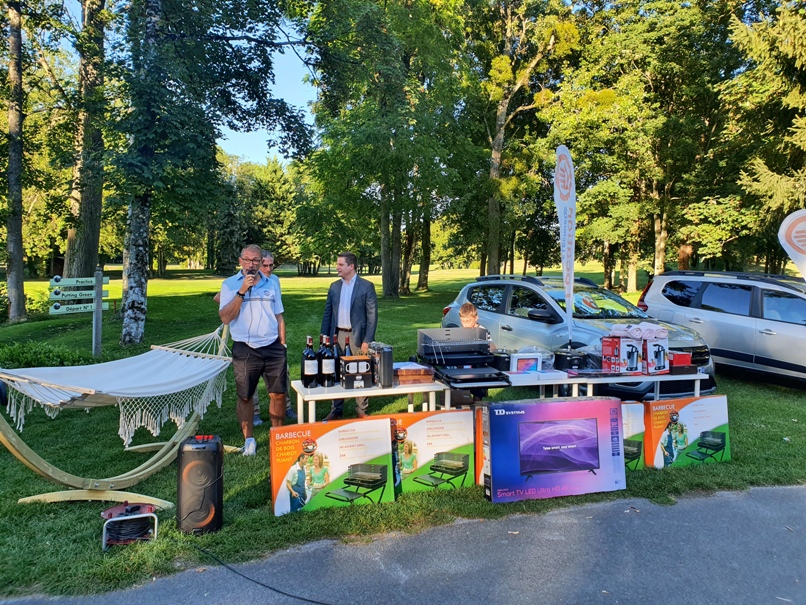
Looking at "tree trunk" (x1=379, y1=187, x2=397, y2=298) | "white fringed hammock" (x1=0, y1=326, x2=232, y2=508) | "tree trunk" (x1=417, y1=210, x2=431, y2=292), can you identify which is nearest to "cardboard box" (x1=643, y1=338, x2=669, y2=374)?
"white fringed hammock" (x1=0, y1=326, x2=232, y2=508)

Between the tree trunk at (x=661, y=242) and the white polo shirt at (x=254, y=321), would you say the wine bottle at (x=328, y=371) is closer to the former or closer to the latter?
the white polo shirt at (x=254, y=321)

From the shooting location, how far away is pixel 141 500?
12.3 feet

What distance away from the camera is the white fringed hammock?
3371mm

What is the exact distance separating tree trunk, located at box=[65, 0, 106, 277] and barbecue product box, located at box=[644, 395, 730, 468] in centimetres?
967

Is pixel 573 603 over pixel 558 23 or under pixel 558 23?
under

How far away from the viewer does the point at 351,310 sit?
5.57 meters

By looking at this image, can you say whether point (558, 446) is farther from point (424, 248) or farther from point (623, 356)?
point (424, 248)

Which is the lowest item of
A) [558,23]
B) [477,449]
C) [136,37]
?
[477,449]

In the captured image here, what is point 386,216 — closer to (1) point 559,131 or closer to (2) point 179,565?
(1) point 559,131

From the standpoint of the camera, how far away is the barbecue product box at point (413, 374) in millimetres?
4195

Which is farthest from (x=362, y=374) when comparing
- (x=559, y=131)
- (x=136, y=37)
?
(x=559, y=131)

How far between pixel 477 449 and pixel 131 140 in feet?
29.2

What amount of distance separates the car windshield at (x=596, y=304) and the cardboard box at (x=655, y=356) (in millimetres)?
2218

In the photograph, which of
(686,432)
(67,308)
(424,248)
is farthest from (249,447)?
(424,248)
